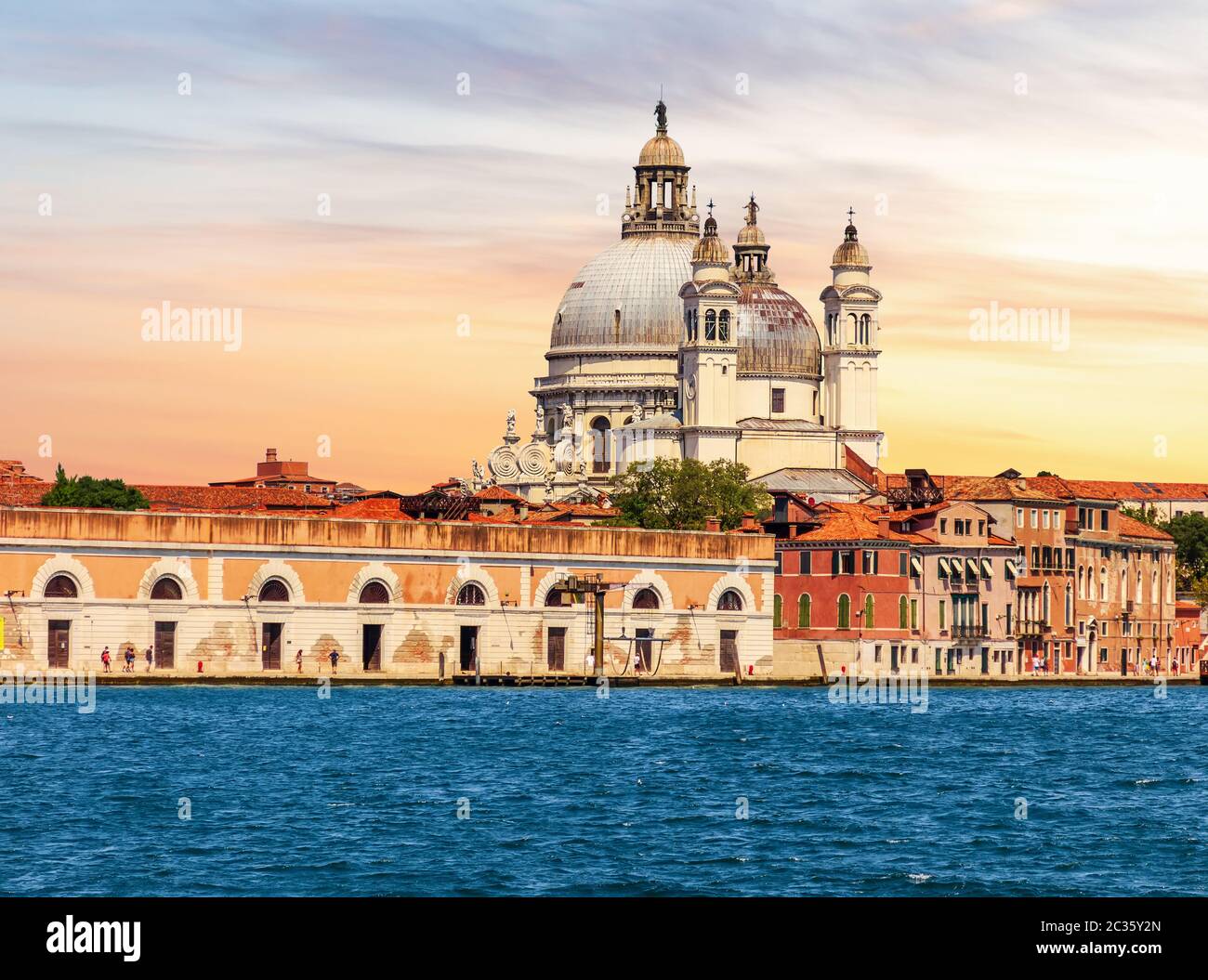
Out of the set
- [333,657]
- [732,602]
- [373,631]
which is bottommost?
[333,657]

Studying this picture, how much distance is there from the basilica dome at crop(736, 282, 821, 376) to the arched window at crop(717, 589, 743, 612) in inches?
1408

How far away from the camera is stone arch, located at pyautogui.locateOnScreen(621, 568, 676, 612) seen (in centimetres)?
7656

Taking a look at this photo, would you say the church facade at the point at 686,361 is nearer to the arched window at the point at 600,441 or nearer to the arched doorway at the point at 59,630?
the arched window at the point at 600,441

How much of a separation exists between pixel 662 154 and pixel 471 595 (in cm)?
5821

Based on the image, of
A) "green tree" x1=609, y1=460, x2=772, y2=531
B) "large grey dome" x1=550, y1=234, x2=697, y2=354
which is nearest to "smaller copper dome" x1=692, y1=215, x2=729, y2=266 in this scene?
"large grey dome" x1=550, y1=234, x2=697, y2=354

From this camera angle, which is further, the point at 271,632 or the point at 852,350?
the point at 852,350

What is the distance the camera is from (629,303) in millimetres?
121625

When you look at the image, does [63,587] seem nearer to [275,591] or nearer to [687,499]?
[275,591]

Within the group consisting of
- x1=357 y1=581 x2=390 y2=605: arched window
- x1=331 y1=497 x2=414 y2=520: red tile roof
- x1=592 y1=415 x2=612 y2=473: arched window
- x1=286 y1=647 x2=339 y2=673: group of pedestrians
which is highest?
x1=592 y1=415 x2=612 y2=473: arched window

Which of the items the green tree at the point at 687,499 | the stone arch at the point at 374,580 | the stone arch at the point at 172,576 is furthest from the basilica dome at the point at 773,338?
the stone arch at the point at 172,576

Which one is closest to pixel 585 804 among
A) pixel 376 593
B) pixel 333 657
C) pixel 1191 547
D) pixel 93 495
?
pixel 333 657

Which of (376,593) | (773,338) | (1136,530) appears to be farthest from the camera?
(773,338)

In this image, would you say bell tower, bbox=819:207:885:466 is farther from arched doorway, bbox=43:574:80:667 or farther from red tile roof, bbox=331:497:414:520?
arched doorway, bbox=43:574:80:667
